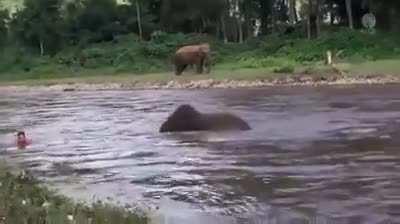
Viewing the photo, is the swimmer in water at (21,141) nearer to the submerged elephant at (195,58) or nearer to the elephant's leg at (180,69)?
the submerged elephant at (195,58)

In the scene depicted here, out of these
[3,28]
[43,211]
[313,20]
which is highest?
[3,28]

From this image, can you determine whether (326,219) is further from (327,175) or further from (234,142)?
(234,142)

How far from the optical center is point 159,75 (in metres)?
51.6

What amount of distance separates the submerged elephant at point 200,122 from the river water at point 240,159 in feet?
1.55

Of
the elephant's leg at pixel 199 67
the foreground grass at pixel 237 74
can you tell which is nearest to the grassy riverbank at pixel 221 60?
the foreground grass at pixel 237 74

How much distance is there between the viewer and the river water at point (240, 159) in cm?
1228

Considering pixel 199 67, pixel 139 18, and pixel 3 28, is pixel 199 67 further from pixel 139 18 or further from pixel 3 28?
pixel 3 28

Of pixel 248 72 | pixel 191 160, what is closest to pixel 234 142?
pixel 191 160

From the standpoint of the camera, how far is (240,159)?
57.0 ft

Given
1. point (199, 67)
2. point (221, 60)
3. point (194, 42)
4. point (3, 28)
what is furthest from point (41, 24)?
point (199, 67)

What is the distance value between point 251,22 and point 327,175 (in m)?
58.8

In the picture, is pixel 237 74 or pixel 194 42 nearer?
pixel 237 74

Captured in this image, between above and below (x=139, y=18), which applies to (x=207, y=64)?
below

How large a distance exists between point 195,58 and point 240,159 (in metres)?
32.2
